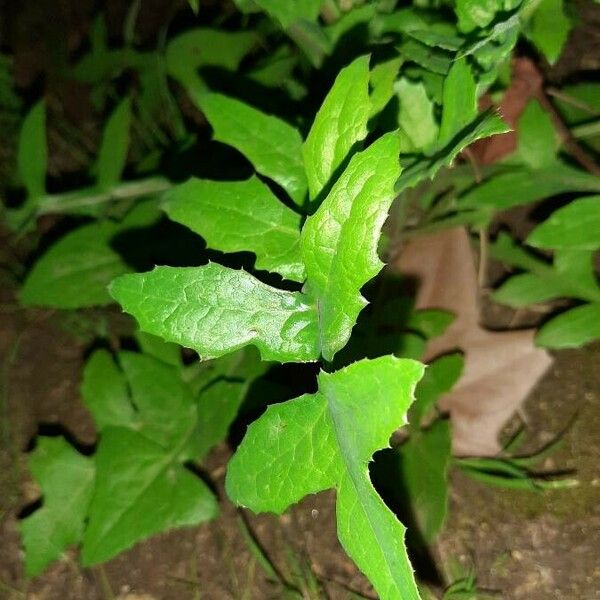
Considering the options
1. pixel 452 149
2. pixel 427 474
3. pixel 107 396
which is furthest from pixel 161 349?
pixel 452 149

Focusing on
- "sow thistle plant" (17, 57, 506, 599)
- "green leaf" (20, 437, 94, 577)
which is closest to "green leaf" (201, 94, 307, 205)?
"sow thistle plant" (17, 57, 506, 599)

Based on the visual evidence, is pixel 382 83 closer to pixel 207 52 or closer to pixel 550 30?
pixel 550 30

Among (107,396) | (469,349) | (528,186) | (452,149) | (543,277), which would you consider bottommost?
(107,396)

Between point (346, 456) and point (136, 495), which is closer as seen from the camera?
point (346, 456)

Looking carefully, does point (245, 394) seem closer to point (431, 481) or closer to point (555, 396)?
point (431, 481)

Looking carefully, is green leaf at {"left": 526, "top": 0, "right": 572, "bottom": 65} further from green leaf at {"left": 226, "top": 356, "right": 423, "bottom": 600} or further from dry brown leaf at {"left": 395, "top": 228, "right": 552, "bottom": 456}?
green leaf at {"left": 226, "top": 356, "right": 423, "bottom": 600}

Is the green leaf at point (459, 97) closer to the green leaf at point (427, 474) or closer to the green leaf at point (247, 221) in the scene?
the green leaf at point (247, 221)

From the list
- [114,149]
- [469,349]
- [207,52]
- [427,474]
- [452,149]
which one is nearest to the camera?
[452,149]

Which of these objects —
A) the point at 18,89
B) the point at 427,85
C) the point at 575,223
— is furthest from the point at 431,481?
the point at 18,89
